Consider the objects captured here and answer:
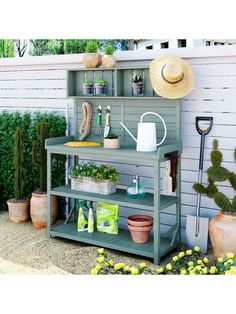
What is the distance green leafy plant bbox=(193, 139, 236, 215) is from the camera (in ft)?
14.0

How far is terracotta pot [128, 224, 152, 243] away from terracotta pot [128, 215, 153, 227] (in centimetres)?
3

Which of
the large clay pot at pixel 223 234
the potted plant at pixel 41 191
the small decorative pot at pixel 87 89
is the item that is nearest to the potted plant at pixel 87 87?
the small decorative pot at pixel 87 89

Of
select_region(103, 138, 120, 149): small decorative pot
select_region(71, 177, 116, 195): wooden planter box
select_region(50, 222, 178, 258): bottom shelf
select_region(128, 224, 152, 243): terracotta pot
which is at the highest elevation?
select_region(103, 138, 120, 149): small decorative pot

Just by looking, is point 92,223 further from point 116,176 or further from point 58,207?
point 58,207

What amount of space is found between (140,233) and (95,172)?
798 mm

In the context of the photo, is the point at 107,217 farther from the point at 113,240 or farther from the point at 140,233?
the point at 140,233

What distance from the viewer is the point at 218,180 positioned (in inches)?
168

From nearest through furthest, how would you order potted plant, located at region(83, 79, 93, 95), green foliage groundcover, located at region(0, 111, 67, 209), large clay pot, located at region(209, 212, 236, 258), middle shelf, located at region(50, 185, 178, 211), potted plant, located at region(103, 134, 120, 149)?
1. large clay pot, located at region(209, 212, 236, 258)
2. middle shelf, located at region(50, 185, 178, 211)
3. potted plant, located at region(103, 134, 120, 149)
4. potted plant, located at region(83, 79, 93, 95)
5. green foliage groundcover, located at region(0, 111, 67, 209)

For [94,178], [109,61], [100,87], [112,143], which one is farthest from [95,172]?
[109,61]

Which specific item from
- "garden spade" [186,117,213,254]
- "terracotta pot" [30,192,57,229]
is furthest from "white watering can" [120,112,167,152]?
"terracotta pot" [30,192,57,229]

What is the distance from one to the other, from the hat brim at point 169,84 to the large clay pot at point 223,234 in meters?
→ 1.19

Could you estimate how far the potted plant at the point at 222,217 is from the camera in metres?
4.17

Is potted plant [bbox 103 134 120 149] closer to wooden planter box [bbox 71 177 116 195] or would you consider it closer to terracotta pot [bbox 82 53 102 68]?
wooden planter box [bbox 71 177 116 195]
